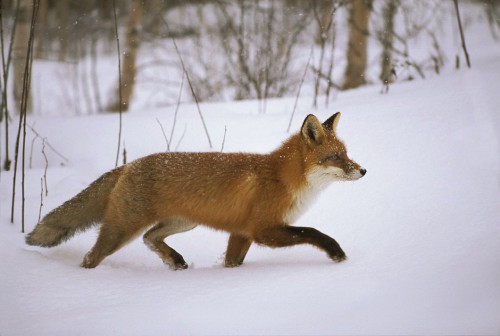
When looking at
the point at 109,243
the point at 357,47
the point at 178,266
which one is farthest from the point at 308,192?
the point at 357,47

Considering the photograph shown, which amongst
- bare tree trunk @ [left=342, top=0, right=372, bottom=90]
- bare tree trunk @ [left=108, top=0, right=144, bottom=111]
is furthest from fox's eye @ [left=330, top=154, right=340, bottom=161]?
bare tree trunk @ [left=108, top=0, right=144, bottom=111]

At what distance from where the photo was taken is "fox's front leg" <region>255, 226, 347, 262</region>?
9.78ft

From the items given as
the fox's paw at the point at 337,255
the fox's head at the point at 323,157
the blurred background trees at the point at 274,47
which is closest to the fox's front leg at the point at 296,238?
the fox's paw at the point at 337,255

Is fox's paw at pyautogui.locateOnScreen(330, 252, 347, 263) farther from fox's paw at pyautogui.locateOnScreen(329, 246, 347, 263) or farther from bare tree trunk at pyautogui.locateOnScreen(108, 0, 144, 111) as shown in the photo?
bare tree trunk at pyautogui.locateOnScreen(108, 0, 144, 111)

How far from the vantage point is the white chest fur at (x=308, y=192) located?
10.6 feet

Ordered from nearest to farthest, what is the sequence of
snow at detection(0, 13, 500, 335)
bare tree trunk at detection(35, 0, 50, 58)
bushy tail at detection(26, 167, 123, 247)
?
snow at detection(0, 13, 500, 335)
bushy tail at detection(26, 167, 123, 247)
bare tree trunk at detection(35, 0, 50, 58)

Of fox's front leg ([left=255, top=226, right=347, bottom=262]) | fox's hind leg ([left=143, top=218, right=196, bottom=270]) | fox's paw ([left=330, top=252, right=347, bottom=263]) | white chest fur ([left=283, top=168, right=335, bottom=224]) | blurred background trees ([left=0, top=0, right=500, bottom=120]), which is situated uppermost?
blurred background trees ([left=0, top=0, right=500, bottom=120])

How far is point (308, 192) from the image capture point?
3.25 meters

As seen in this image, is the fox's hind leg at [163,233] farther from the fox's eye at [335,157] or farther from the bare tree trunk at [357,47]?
the bare tree trunk at [357,47]

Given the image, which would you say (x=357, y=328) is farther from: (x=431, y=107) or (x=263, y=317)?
(x=431, y=107)

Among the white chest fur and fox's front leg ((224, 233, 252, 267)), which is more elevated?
the white chest fur

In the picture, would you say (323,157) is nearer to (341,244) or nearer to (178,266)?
(341,244)

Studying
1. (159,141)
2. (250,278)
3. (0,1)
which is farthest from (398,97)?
(0,1)

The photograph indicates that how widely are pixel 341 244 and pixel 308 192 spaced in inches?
17.4
